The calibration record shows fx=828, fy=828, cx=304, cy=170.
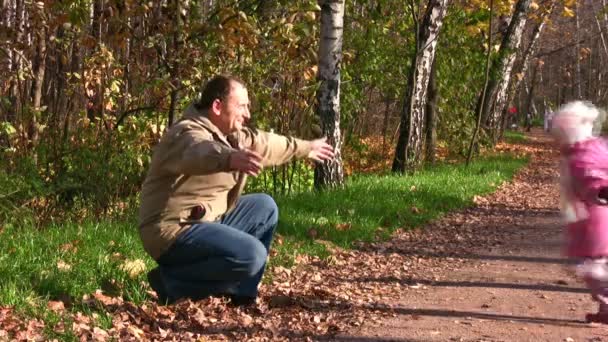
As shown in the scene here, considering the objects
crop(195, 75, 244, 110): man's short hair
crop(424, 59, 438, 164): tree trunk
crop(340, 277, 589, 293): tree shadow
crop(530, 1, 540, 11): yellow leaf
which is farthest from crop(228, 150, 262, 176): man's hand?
crop(530, 1, 540, 11): yellow leaf

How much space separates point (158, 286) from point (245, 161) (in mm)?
1406

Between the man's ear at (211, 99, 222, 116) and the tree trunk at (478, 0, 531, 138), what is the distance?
15982 millimetres

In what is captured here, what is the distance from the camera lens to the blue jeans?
5238 mm

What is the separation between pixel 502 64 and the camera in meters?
21.7

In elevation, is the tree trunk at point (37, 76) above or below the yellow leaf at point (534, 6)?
below

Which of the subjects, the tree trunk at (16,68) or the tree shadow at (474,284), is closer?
the tree shadow at (474,284)

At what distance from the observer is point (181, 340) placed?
498 cm

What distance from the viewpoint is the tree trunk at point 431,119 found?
19.4m

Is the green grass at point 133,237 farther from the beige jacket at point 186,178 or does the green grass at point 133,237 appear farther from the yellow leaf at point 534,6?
the yellow leaf at point 534,6

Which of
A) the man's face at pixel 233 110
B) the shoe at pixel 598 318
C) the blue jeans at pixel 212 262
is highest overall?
the man's face at pixel 233 110

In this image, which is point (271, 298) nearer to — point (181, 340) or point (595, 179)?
point (181, 340)

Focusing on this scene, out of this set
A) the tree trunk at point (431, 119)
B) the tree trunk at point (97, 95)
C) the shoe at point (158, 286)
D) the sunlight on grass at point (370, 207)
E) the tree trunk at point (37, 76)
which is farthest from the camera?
the tree trunk at point (431, 119)

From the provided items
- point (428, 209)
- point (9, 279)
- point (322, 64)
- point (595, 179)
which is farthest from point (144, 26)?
point (595, 179)

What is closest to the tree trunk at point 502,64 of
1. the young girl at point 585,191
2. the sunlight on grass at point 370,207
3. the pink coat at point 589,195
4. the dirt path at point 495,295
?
the sunlight on grass at point 370,207
